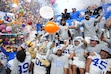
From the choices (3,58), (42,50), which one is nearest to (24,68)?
(42,50)

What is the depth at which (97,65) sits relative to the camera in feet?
16.0

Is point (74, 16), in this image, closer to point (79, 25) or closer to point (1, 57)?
point (79, 25)

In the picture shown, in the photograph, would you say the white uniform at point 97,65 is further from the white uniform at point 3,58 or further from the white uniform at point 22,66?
the white uniform at point 3,58

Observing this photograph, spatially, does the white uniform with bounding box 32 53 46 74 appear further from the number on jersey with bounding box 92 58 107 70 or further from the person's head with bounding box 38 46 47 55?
the number on jersey with bounding box 92 58 107 70

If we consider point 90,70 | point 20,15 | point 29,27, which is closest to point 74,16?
point 29,27

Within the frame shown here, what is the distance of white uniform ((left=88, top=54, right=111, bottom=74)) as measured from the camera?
4.75m

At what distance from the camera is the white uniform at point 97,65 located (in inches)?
187

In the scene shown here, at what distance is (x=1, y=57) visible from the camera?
7301 millimetres

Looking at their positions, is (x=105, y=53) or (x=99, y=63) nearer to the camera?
(x=105, y=53)

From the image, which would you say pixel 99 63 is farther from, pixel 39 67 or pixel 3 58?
pixel 3 58

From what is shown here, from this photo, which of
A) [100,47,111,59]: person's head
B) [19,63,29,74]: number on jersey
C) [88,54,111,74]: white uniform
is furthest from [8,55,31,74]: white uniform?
[100,47,111,59]: person's head

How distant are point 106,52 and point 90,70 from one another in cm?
59

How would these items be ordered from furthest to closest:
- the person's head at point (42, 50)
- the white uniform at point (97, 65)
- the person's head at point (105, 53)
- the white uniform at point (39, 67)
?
the person's head at point (42, 50) < the white uniform at point (39, 67) < the white uniform at point (97, 65) < the person's head at point (105, 53)

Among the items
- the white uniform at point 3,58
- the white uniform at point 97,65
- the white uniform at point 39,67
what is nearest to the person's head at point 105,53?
the white uniform at point 97,65
